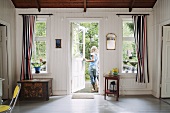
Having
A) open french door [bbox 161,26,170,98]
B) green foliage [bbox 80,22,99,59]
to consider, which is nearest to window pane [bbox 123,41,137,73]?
open french door [bbox 161,26,170,98]

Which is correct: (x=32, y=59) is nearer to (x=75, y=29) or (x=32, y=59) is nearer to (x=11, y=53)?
(x=11, y=53)

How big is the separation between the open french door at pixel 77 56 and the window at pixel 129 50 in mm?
1616

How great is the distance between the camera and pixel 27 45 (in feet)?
18.6

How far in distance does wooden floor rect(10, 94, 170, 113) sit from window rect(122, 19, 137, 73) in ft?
3.46

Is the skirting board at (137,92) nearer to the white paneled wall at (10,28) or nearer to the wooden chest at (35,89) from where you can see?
the wooden chest at (35,89)

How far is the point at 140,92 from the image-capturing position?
591cm

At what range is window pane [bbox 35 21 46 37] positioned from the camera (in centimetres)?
595

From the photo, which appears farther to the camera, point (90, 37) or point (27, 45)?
point (90, 37)

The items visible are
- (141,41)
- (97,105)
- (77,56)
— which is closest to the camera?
(97,105)

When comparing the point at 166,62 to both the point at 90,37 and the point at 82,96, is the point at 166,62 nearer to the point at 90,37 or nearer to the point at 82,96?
the point at 82,96

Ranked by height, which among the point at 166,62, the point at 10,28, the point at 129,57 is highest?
the point at 10,28

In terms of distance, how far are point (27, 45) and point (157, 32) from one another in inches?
168

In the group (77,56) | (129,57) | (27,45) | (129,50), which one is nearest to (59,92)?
(77,56)

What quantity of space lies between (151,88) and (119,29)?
232 centimetres
